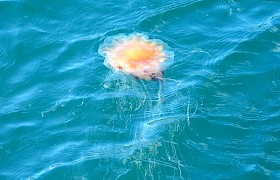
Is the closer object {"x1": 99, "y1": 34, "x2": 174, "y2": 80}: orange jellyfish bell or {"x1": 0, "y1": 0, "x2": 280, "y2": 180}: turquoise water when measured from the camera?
{"x1": 0, "y1": 0, "x2": 280, "y2": 180}: turquoise water

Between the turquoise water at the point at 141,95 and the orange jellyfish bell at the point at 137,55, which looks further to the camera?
the orange jellyfish bell at the point at 137,55

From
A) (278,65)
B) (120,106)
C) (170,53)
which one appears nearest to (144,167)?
(120,106)

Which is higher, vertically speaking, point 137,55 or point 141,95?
point 137,55

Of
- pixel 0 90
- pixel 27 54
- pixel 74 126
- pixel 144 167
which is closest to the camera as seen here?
pixel 144 167

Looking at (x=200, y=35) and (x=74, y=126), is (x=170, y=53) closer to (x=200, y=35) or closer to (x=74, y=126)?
(x=200, y=35)
